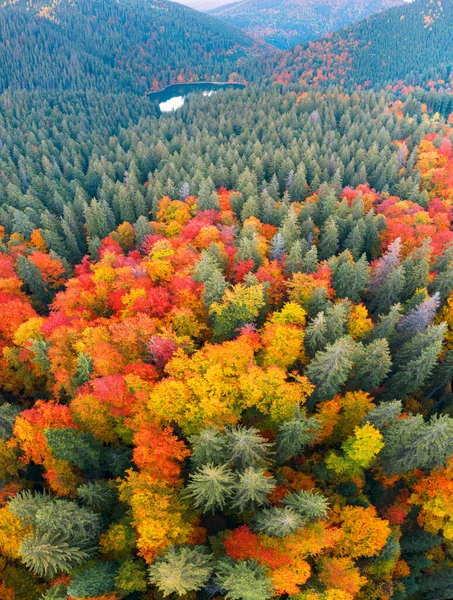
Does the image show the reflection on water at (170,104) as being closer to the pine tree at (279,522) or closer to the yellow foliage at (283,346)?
the yellow foliage at (283,346)

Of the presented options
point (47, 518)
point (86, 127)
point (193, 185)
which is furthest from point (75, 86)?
point (47, 518)

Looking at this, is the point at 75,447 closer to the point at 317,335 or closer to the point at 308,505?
the point at 308,505

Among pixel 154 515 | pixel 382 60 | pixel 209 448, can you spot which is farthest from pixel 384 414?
pixel 382 60

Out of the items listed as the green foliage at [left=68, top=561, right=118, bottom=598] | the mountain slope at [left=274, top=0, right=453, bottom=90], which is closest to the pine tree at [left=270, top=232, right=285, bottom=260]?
the green foliage at [left=68, top=561, right=118, bottom=598]

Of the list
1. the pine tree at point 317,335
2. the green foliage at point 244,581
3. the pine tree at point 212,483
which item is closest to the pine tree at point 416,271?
the pine tree at point 317,335

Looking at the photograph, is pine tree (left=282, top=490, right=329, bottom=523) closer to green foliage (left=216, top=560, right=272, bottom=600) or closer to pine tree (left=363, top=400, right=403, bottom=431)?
green foliage (left=216, top=560, right=272, bottom=600)

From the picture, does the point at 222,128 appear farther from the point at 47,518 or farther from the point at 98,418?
the point at 47,518

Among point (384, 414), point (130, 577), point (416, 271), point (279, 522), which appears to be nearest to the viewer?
point (279, 522)
